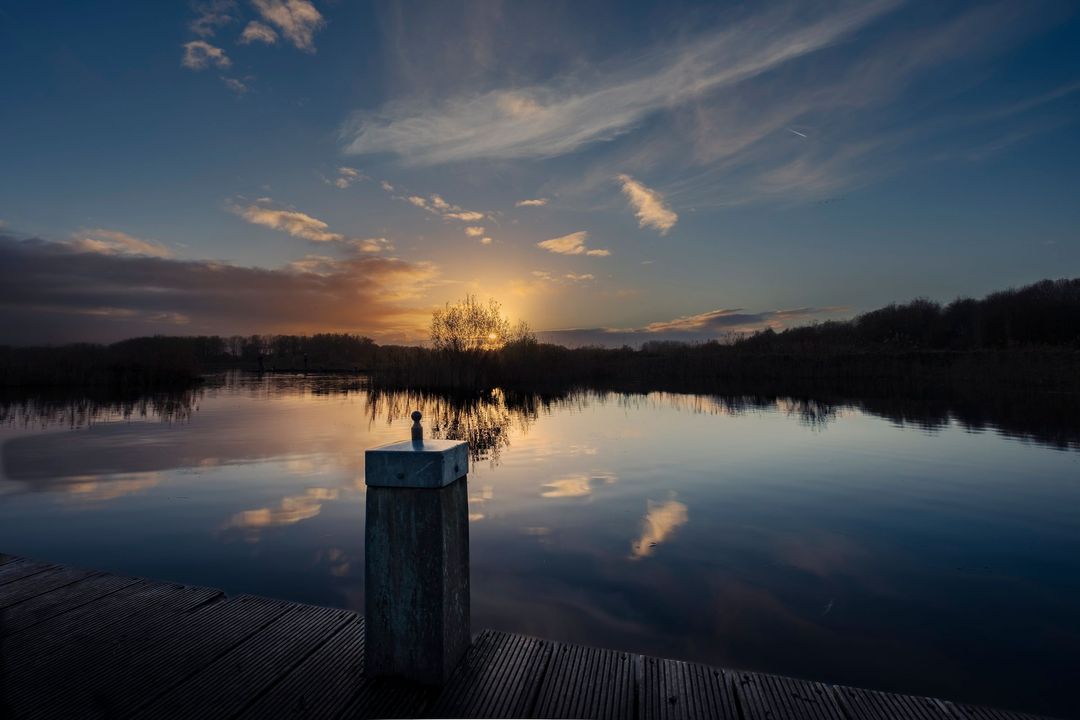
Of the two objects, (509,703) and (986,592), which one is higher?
(509,703)

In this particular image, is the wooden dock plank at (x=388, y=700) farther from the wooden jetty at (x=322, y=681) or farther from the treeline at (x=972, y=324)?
the treeline at (x=972, y=324)

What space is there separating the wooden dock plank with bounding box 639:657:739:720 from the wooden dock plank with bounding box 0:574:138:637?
137 inches

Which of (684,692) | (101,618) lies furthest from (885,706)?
(101,618)

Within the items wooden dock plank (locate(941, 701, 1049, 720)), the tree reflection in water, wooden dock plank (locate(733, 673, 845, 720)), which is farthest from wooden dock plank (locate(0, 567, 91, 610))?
the tree reflection in water

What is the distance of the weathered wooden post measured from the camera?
7.50 ft

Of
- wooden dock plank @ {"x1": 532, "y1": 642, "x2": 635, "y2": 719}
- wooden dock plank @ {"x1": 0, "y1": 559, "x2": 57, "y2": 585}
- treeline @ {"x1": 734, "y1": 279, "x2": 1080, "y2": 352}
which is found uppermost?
treeline @ {"x1": 734, "y1": 279, "x2": 1080, "y2": 352}

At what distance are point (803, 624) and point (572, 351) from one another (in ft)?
97.7

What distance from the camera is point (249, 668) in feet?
8.59

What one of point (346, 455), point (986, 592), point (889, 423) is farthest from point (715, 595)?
point (889, 423)

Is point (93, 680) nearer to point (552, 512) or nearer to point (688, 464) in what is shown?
point (552, 512)

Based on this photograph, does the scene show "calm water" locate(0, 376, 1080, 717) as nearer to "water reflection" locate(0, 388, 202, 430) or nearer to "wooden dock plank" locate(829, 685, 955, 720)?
"wooden dock plank" locate(829, 685, 955, 720)

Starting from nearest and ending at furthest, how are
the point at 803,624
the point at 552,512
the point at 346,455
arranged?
1. the point at 803,624
2. the point at 552,512
3. the point at 346,455

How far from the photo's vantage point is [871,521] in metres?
6.41

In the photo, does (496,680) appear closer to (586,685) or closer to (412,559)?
(586,685)
